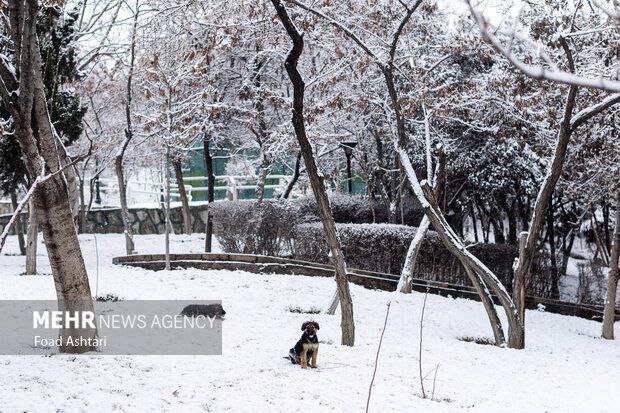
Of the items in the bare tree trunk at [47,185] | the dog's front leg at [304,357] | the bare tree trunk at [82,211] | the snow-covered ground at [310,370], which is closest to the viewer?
the snow-covered ground at [310,370]

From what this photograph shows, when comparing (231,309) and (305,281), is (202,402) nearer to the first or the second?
(231,309)

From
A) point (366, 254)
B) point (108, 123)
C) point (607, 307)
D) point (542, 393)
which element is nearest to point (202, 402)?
point (542, 393)

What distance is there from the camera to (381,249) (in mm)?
14539

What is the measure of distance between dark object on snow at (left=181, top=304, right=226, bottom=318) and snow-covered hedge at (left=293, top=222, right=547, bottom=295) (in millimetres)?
5980

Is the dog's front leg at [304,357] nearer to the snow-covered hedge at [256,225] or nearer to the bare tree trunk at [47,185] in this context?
the bare tree trunk at [47,185]

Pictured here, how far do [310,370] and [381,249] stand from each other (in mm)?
8326

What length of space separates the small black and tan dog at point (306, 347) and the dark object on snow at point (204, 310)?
236 centimetres

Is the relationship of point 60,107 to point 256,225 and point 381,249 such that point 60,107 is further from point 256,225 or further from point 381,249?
point 381,249

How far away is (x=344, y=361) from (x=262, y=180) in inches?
380

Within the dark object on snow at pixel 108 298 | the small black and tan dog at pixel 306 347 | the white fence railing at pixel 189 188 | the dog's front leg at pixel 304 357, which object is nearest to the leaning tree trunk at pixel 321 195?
the small black and tan dog at pixel 306 347

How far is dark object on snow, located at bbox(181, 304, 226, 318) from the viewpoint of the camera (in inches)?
337

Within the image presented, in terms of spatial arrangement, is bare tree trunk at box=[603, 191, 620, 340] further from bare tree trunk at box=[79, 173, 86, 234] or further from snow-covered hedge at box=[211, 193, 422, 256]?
bare tree trunk at box=[79, 173, 86, 234]

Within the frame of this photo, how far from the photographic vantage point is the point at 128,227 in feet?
52.5

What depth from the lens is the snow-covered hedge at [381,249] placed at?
1440 centimetres
